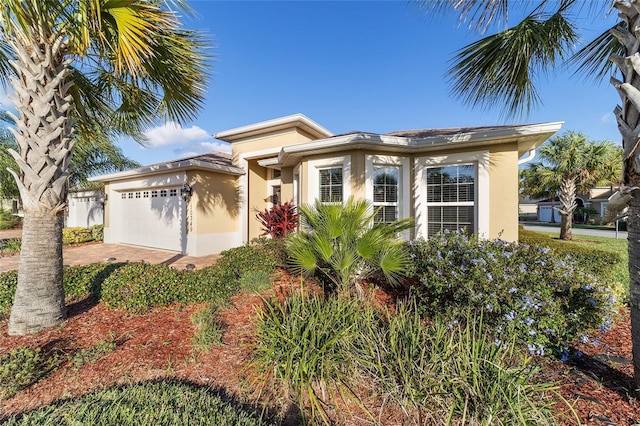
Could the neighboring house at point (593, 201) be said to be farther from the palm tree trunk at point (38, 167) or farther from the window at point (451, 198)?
the palm tree trunk at point (38, 167)

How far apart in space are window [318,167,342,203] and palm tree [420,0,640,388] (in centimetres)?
352

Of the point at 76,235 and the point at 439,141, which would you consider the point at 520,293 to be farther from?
the point at 76,235

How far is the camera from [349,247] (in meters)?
4.32

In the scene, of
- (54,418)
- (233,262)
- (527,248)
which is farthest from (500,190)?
(54,418)

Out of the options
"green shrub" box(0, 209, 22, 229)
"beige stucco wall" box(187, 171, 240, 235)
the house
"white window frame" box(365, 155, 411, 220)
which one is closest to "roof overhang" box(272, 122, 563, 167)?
the house

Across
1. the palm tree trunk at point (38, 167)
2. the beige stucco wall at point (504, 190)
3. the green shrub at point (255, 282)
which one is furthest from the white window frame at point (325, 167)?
the palm tree trunk at point (38, 167)

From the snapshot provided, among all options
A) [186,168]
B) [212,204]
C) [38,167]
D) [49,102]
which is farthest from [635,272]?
[186,168]

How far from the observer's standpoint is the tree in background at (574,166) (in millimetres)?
13984

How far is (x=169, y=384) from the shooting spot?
2617 mm

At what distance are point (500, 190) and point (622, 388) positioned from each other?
4.68 m

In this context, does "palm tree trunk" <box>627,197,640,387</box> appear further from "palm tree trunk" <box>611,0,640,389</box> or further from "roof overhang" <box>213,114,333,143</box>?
"roof overhang" <box>213,114,333,143</box>

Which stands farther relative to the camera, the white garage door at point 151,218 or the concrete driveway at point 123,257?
the white garage door at point 151,218

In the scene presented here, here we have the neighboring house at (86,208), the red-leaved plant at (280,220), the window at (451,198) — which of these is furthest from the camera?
the neighboring house at (86,208)

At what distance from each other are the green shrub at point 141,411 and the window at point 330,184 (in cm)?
549
